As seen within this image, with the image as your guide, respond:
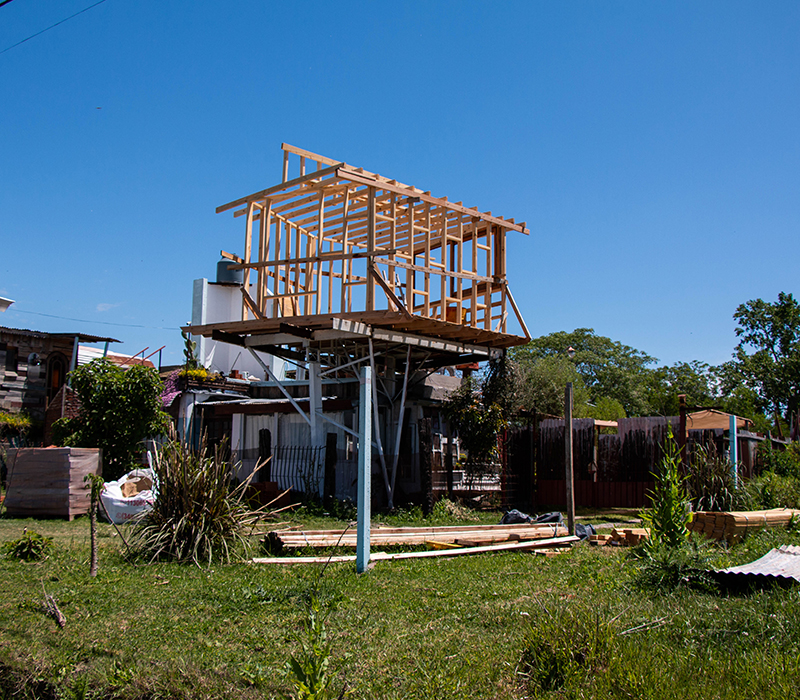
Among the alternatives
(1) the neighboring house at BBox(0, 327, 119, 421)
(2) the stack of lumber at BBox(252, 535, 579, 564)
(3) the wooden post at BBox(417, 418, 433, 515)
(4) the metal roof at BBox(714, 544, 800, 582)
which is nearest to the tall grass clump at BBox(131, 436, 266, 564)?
(2) the stack of lumber at BBox(252, 535, 579, 564)

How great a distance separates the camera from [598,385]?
5059 centimetres

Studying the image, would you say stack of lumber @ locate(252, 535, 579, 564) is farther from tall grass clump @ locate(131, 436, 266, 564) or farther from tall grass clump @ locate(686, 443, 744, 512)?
tall grass clump @ locate(686, 443, 744, 512)

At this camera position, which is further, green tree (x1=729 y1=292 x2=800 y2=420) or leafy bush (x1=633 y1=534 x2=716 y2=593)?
green tree (x1=729 y1=292 x2=800 y2=420)

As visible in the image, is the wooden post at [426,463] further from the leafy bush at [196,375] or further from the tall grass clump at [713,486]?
the leafy bush at [196,375]

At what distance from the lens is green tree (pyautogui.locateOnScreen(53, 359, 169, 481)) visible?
16.1 meters

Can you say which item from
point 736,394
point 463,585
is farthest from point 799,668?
point 736,394

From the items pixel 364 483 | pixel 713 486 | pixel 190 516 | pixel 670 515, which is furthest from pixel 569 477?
pixel 190 516

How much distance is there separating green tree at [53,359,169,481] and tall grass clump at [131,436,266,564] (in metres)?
7.21

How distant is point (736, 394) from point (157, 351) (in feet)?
104

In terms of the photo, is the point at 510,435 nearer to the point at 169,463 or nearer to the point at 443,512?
the point at 443,512

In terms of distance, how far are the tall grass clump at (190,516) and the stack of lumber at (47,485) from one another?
5368mm

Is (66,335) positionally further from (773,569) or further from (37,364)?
(773,569)

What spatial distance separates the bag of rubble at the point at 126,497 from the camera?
1216cm

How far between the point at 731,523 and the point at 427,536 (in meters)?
4.24
